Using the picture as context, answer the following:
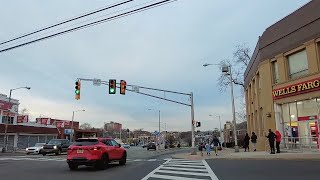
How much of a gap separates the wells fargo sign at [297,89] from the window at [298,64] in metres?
1.09

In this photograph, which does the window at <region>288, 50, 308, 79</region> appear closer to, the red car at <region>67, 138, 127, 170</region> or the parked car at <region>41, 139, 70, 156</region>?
the red car at <region>67, 138, 127, 170</region>

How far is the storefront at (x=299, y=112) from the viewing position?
25.6m

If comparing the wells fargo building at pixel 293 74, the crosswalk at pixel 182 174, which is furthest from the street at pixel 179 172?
the wells fargo building at pixel 293 74

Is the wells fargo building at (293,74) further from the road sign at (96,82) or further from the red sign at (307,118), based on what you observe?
the road sign at (96,82)

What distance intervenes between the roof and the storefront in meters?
3.31

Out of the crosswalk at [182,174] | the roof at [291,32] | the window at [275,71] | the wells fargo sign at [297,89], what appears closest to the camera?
the crosswalk at [182,174]

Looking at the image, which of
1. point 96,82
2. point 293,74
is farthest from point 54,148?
point 293,74

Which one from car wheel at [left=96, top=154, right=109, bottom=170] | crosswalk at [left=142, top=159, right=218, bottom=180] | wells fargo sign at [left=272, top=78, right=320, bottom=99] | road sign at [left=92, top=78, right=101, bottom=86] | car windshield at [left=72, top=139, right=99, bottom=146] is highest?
road sign at [left=92, top=78, right=101, bottom=86]

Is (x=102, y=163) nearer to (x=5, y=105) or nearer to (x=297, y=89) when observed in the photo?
(x=297, y=89)

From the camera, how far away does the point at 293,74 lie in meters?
28.3

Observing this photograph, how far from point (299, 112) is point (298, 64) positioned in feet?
12.3

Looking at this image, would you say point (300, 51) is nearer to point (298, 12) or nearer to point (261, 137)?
point (298, 12)

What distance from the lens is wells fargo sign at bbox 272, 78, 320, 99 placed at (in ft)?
83.0

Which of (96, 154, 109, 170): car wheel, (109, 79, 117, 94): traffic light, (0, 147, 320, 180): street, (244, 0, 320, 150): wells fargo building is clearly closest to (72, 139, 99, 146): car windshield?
(96, 154, 109, 170): car wheel
